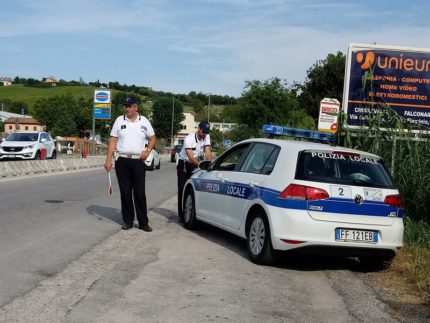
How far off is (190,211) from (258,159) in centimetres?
235

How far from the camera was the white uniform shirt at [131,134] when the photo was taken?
368 inches

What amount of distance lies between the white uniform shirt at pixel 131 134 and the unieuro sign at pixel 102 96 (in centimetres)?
5107

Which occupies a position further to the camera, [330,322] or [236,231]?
[236,231]

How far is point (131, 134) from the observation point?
937cm

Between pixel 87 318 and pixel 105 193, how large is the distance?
1118cm

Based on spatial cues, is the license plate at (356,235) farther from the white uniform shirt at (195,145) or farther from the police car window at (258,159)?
the white uniform shirt at (195,145)

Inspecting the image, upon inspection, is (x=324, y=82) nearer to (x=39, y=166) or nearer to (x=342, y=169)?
(x=39, y=166)

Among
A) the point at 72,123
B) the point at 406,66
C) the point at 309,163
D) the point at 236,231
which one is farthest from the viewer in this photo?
the point at 72,123

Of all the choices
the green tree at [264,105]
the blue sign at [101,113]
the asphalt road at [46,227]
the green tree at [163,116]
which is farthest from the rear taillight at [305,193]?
the green tree at [163,116]

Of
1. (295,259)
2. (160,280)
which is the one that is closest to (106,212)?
(295,259)

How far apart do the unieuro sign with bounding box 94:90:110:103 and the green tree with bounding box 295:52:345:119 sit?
23.8 meters

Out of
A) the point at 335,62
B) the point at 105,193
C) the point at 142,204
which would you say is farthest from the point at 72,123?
the point at 142,204

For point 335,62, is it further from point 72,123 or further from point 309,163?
point 72,123

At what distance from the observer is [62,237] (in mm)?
8484
